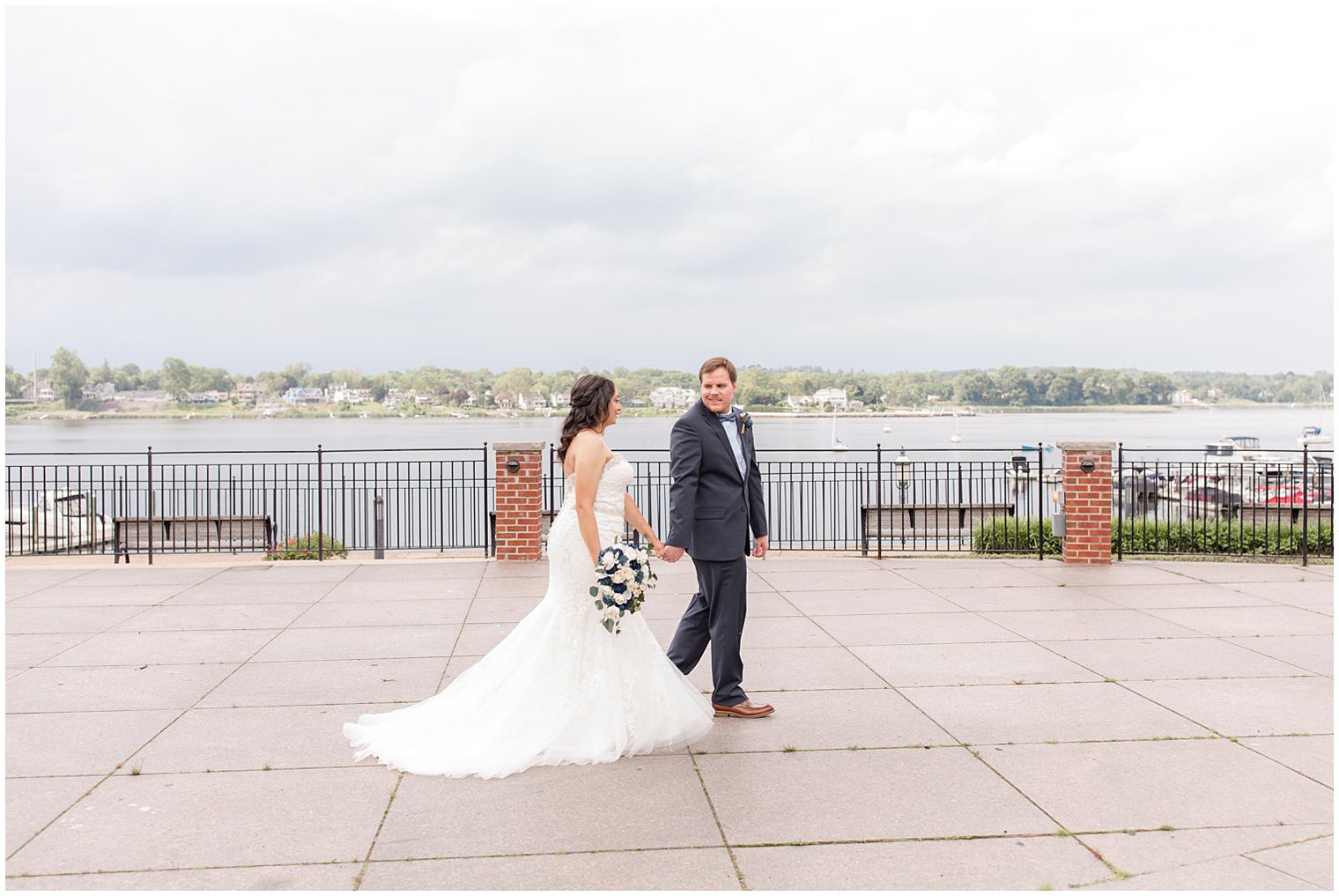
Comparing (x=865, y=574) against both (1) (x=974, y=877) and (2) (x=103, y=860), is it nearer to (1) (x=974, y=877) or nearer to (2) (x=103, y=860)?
(1) (x=974, y=877)

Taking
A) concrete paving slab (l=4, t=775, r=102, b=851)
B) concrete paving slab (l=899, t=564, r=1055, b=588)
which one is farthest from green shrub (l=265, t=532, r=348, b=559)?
concrete paving slab (l=4, t=775, r=102, b=851)

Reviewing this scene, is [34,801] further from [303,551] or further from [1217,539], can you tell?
[1217,539]

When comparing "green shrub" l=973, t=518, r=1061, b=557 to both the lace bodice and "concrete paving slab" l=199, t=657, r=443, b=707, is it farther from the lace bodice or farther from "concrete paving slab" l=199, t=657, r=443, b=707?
the lace bodice

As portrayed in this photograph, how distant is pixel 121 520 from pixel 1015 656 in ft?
37.4

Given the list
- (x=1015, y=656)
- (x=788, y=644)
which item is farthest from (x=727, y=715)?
(x=1015, y=656)

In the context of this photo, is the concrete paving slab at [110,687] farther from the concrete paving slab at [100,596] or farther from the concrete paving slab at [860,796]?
the concrete paving slab at [860,796]

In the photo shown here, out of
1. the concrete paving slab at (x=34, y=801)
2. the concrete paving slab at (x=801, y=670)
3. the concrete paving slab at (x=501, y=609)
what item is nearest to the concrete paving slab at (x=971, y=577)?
the concrete paving slab at (x=801, y=670)

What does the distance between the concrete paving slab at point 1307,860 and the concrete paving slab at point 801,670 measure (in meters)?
2.65

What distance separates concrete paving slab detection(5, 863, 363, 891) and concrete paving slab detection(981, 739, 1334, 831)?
277 cm

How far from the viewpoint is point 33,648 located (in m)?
7.25

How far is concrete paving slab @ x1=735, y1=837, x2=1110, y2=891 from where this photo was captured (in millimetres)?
3473

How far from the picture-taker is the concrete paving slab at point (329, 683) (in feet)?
19.4

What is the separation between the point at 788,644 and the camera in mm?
7367

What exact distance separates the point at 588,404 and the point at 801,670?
8.49 ft
